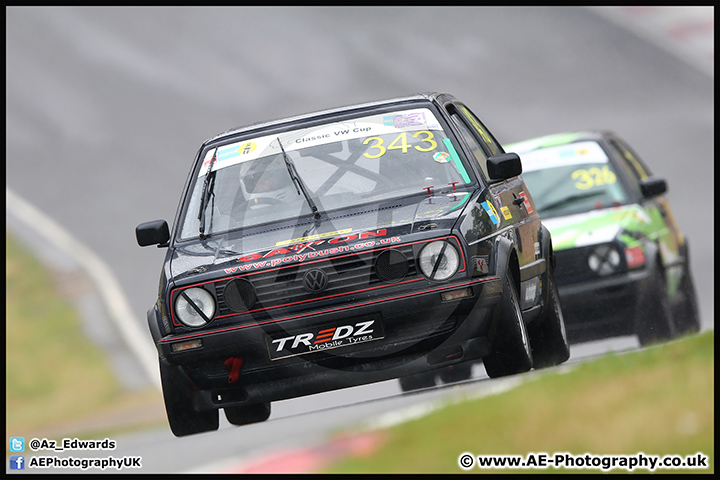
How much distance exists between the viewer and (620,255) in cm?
944

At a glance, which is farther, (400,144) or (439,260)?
(400,144)

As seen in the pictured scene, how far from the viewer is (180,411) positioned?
6688 mm

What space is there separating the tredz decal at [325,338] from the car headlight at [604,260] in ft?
12.0

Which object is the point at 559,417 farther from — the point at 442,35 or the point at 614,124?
the point at 442,35

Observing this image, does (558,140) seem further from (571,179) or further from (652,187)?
(652,187)

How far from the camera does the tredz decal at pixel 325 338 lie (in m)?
6.21

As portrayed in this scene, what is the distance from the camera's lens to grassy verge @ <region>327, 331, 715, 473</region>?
17.0 ft

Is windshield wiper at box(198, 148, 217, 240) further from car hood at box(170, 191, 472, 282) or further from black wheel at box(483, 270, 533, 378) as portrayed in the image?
black wheel at box(483, 270, 533, 378)

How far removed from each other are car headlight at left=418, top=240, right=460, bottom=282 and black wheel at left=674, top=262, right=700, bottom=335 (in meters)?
4.36

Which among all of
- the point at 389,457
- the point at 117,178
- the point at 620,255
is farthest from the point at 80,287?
the point at 389,457

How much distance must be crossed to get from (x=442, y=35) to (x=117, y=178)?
964cm

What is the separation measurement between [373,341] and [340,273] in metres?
0.40

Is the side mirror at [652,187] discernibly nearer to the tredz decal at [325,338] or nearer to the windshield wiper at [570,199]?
the windshield wiper at [570,199]

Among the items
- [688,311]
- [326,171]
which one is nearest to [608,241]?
[688,311]
